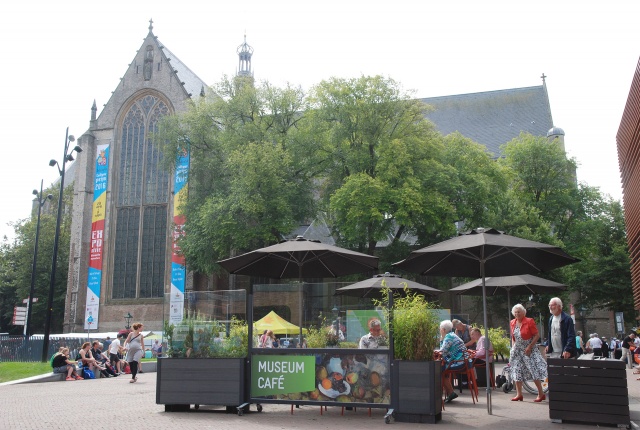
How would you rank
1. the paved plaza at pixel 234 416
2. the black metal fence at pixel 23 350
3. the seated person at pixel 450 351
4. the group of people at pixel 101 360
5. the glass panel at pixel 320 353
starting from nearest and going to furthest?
the paved plaza at pixel 234 416 → the glass panel at pixel 320 353 → the seated person at pixel 450 351 → the group of people at pixel 101 360 → the black metal fence at pixel 23 350

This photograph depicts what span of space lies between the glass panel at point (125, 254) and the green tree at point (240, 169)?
27.6 ft

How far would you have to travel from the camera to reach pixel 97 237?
146 feet

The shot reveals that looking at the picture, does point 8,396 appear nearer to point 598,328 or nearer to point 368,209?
point 368,209

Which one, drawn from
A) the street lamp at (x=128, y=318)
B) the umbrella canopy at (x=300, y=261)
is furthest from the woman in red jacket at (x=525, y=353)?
the street lamp at (x=128, y=318)

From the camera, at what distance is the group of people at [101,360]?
16094 millimetres

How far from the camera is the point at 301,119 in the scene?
3522cm

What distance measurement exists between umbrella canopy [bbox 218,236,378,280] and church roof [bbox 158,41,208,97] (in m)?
34.5

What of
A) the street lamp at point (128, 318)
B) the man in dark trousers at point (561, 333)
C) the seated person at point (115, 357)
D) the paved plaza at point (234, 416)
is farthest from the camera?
the street lamp at point (128, 318)

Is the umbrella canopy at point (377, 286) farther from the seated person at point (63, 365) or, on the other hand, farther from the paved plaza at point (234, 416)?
the seated person at point (63, 365)

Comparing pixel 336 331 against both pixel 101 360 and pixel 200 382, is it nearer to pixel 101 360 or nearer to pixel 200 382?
pixel 200 382

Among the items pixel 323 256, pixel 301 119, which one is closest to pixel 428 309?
pixel 323 256

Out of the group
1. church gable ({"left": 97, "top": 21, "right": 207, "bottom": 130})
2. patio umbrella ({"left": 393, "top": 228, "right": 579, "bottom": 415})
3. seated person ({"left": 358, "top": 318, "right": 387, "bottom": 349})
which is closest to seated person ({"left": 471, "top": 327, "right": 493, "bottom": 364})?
patio umbrella ({"left": 393, "top": 228, "right": 579, "bottom": 415})

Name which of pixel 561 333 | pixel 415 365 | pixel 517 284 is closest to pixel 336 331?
pixel 415 365

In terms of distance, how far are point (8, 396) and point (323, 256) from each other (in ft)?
25.0
